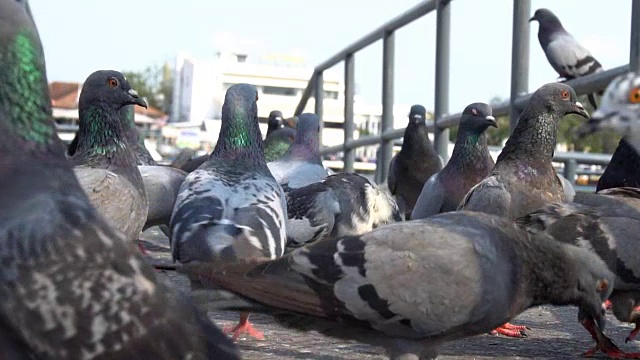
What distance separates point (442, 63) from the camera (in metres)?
7.71

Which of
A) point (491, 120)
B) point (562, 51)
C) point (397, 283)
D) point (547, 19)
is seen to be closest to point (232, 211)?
point (397, 283)

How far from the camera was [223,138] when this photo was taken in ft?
18.1

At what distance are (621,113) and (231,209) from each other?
1769mm

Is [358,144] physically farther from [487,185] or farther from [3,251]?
[3,251]

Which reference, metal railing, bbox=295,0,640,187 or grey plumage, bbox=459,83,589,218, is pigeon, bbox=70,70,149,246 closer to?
grey plumage, bbox=459,83,589,218

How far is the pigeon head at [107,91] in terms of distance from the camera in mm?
6395

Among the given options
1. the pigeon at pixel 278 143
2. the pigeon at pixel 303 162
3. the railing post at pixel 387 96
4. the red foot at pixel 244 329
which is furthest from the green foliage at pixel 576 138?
the red foot at pixel 244 329

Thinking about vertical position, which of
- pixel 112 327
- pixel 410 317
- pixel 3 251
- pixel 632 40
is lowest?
pixel 410 317

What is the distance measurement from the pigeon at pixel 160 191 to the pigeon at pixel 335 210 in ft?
4.75

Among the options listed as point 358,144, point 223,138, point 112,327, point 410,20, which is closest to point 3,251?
point 112,327

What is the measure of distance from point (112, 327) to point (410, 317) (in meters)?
1.61

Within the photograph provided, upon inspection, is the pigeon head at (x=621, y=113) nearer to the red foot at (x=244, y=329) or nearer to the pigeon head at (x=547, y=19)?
the red foot at (x=244, y=329)

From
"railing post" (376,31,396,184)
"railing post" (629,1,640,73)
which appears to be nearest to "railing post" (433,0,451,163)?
"railing post" (376,31,396,184)

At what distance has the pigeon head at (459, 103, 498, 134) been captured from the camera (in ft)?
22.2
